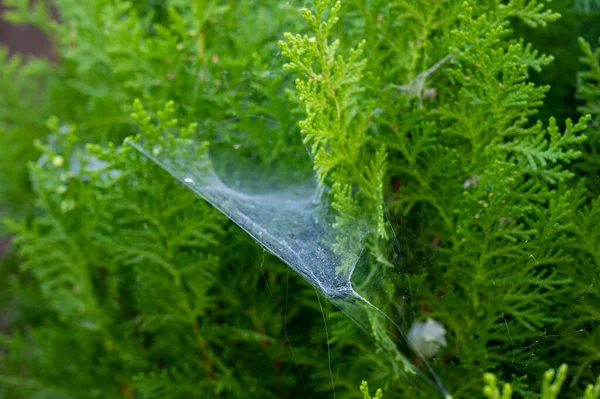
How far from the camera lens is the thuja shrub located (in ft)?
2.59

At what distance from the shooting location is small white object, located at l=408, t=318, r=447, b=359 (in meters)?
0.86

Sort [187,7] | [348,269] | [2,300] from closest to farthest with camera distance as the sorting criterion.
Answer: [348,269] < [187,7] < [2,300]

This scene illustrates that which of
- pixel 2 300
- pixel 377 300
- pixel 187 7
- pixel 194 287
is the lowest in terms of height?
pixel 2 300

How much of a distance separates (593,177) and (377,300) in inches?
13.4

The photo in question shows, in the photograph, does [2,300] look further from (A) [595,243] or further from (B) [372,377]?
(A) [595,243]

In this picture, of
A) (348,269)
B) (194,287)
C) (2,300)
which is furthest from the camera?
(2,300)

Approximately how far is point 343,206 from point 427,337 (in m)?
0.24

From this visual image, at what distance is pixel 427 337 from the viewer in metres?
0.86

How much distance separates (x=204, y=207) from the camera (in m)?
0.95

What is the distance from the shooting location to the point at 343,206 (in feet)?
2.57

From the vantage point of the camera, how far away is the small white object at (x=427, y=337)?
861 mm

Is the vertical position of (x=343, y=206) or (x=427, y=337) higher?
(x=343, y=206)

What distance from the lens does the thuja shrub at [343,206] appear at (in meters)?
0.79

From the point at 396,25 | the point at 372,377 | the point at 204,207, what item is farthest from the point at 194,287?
the point at 396,25
